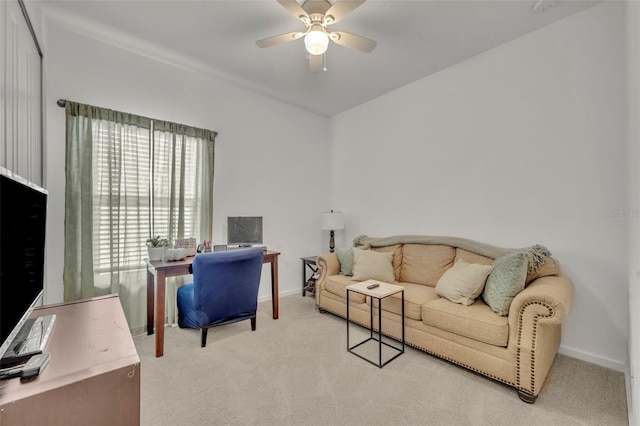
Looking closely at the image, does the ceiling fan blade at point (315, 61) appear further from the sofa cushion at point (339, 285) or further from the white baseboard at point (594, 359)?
the white baseboard at point (594, 359)

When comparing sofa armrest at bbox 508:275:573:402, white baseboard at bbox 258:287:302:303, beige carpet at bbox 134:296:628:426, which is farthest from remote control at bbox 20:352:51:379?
white baseboard at bbox 258:287:302:303

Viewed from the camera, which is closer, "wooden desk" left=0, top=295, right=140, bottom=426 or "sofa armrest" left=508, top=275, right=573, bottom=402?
"wooden desk" left=0, top=295, right=140, bottom=426

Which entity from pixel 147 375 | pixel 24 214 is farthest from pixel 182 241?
pixel 24 214

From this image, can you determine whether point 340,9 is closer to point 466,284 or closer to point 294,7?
point 294,7

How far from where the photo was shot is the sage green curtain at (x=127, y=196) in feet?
8.24

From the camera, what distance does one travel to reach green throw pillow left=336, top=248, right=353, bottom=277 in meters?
3.35

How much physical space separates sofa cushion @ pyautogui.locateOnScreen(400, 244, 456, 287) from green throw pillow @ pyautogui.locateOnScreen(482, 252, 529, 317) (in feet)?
2.29

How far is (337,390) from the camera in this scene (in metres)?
1.94

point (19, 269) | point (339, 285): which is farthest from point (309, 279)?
point (19, 269)

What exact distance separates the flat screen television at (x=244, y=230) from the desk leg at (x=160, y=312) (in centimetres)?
99

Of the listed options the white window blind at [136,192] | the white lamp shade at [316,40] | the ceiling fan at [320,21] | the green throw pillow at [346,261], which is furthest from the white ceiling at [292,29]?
the green throw pillow at [346,261]

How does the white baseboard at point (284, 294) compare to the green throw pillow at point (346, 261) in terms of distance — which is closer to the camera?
the green throw pillow at point (346, 261)

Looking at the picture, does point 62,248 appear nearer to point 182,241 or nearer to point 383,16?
point 182,241

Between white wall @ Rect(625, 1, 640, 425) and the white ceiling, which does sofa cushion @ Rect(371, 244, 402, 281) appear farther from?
the white ceiling
